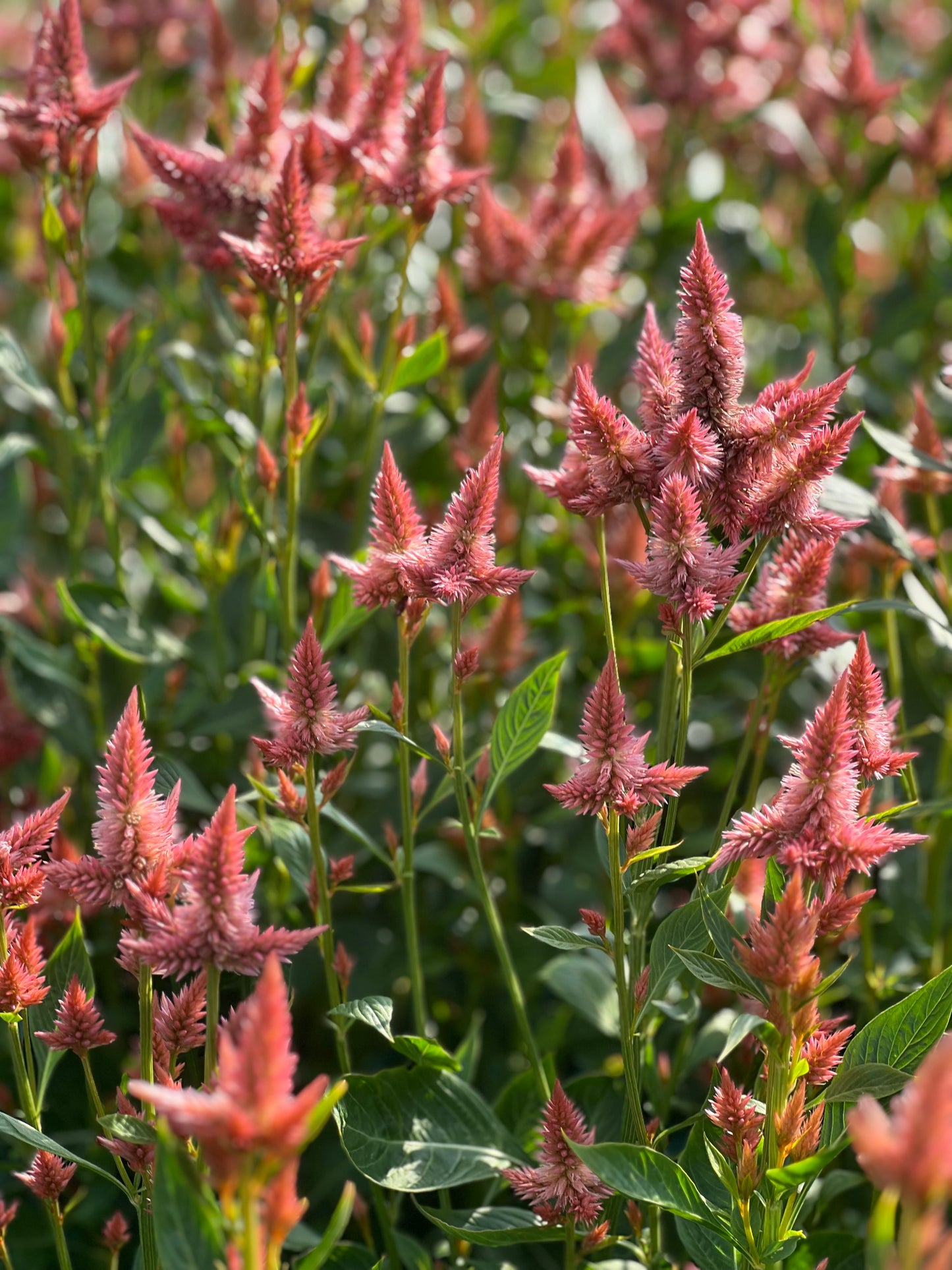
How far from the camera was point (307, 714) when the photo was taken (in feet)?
3.47

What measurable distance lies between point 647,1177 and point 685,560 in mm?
522

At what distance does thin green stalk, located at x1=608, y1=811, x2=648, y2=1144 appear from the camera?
109cm

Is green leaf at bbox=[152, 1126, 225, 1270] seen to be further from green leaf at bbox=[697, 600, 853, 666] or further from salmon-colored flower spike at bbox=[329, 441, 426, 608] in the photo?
green leaf at bbox=[697, 600, 853, 666]

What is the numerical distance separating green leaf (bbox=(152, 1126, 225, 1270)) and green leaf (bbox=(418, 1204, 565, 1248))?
0.34 meters

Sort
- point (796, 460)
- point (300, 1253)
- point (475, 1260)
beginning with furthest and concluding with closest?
1. point (300, 1253)
2. point (475, 1260)
3. point (796, 460)

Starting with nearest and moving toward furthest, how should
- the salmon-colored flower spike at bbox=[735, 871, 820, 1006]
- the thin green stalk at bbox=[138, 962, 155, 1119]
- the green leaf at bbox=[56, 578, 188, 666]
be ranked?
the salmon-colored flower spike at bbox=[735, 871, 820, 1006], the thin green stalk at bbox=[138, 962, 155, 1119], the green leaf at bbox=[56, 578, 188, 666]

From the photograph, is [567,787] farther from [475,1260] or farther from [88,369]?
[88,369]

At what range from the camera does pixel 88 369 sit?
5.58 feet

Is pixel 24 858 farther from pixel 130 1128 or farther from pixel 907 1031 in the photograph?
pixel 907 1031

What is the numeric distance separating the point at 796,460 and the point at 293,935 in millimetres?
553

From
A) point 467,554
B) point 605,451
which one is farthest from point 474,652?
point 605,451

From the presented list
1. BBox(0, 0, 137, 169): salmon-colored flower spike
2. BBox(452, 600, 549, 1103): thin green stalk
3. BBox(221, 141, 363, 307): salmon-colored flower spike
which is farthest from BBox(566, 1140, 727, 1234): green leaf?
BBox(0, 0, 137, 169): salmon-colored flower spike

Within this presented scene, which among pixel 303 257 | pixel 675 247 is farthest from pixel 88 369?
pixel 675 247

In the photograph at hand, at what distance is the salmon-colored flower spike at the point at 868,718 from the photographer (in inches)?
42.8
